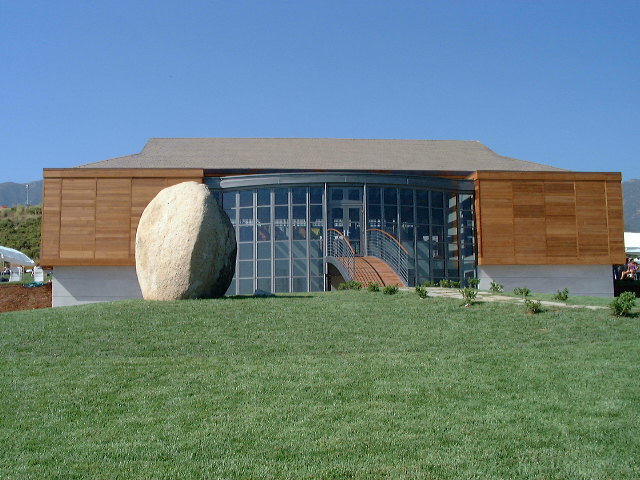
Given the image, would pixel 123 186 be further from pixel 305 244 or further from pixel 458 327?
pixel 458 327

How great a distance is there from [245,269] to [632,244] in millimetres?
37331

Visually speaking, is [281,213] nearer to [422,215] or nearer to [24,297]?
[422,215]

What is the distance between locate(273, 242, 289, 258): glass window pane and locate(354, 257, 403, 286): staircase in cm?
433

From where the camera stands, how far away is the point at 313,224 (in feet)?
100

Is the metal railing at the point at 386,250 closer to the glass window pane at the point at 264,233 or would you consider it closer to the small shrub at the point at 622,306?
the glass window pane at the point at 264,233

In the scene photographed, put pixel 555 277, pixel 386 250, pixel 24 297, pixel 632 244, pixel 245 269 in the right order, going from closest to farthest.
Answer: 1. pixel 386 250
2. pixel 245 269
3. pixel 555 277
4. pixel 24 297
5. pixel 632 244

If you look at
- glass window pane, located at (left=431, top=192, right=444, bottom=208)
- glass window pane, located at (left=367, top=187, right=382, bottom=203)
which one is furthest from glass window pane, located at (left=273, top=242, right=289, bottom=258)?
glass window pane, located at (left=431, top=192, right=444, bottom=208)

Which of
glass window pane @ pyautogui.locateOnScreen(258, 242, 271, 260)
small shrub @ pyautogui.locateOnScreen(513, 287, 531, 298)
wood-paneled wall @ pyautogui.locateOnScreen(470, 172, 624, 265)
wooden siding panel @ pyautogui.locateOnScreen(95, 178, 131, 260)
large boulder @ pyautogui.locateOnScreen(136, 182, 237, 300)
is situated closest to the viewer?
large boulder @ pyautogui.locateOnScreen(136, 182, 237, 300)

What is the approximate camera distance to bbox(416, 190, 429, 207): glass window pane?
32.0m

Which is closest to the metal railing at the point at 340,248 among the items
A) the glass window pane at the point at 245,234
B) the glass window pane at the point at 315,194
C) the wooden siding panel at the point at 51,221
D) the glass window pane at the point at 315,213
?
the glass window pane at the point at 315,213

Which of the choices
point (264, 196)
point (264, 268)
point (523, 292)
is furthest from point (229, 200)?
point (523, 292)

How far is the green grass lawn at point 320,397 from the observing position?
6562mm

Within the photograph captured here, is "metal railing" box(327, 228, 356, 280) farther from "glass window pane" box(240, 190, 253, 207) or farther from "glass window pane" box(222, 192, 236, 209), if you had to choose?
"glass window pane" box(222, 192, 236, 209)

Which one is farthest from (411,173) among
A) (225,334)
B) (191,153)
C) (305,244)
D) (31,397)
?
(31,397)
